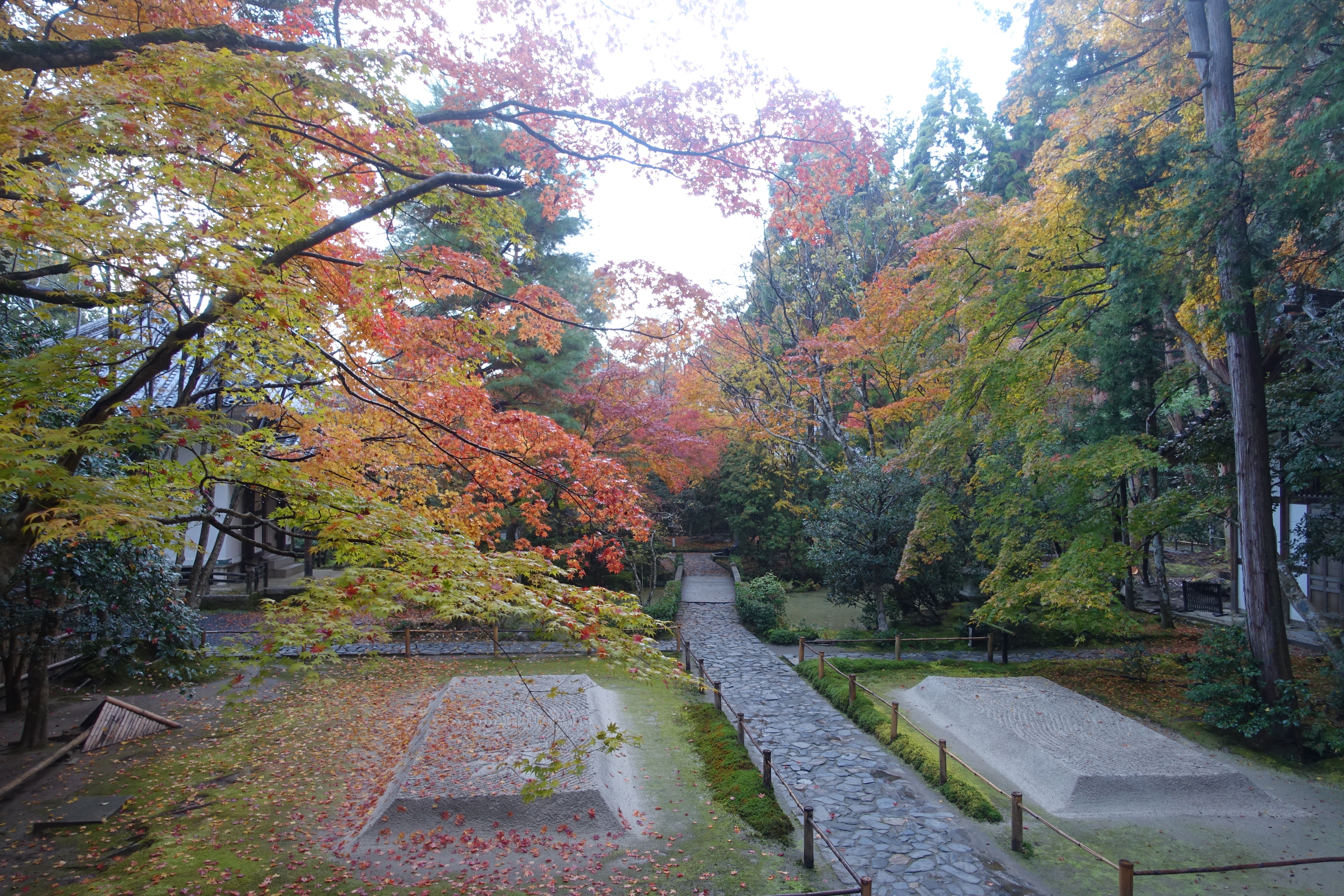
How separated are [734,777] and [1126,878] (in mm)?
4431

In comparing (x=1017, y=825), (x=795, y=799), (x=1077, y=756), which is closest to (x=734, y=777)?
(x=795, y=799)

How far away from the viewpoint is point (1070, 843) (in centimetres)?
764

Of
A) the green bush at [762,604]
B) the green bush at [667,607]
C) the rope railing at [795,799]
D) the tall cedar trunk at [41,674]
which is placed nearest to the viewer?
the rope railing at [795,799]

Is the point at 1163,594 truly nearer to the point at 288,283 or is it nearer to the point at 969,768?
the point at 969,768

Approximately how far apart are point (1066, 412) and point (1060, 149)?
8.12 meters

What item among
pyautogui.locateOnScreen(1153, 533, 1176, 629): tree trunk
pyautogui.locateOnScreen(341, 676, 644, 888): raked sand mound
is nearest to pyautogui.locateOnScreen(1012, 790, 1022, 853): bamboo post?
pyautogui.locateOnScreen(341, 676, 644, 888): raked sand mound

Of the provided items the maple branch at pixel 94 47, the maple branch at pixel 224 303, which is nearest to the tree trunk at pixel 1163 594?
the maple branch at pixel 224 303

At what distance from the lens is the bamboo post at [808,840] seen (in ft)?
23.1

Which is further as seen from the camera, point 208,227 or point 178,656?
point 178,656

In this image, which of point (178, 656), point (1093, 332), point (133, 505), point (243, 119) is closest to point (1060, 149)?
point (1093, 332)

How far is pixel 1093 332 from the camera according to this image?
43.4 feet

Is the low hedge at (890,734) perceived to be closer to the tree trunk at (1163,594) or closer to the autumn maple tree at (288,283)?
the autumn maple tree at (288,283)

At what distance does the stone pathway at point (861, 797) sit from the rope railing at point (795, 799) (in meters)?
0.13

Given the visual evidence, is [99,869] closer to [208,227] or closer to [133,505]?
[133,505]
